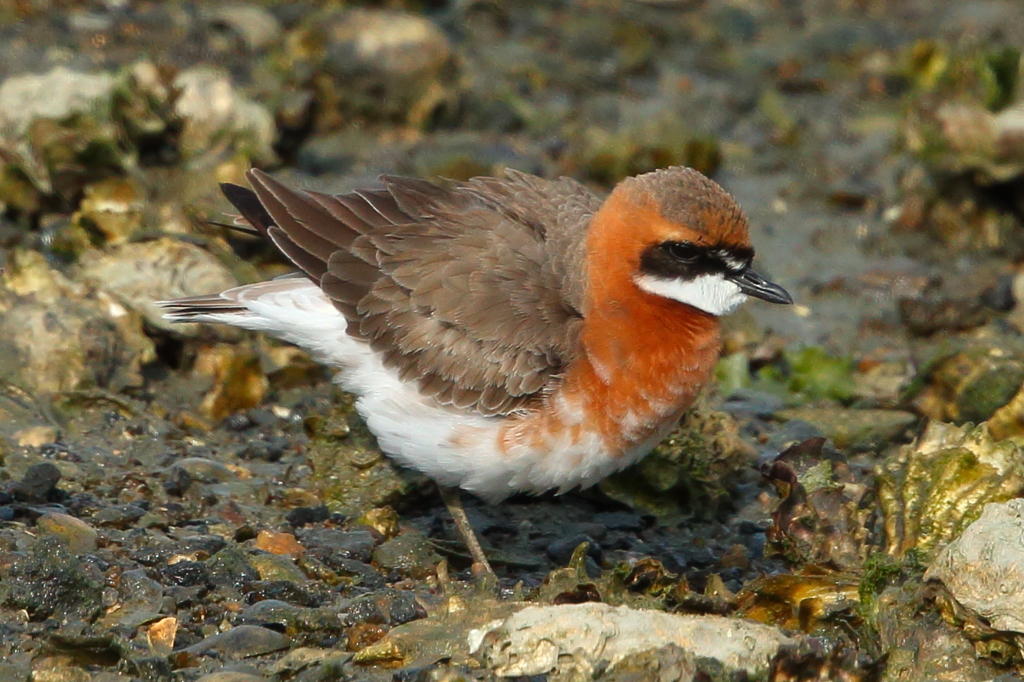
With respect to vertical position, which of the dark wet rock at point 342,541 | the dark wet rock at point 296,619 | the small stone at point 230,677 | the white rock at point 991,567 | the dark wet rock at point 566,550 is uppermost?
the white rock at point 991,567

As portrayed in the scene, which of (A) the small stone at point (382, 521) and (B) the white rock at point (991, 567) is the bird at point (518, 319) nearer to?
(A) the small stone at point (382, 521)

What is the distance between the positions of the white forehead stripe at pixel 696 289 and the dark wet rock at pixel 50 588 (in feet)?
10.2

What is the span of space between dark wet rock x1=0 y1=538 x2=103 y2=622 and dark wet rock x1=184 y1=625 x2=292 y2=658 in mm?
521

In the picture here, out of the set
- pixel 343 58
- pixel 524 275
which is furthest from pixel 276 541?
pixel 343 58

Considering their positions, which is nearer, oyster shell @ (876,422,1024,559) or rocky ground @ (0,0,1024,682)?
rocky ground @ (0,0,1024,682)

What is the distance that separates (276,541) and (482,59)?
314 inches

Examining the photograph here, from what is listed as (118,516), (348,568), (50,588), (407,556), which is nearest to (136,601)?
(50,588)

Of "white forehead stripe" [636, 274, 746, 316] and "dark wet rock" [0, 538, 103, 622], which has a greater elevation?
"white forehead stripe" [636, 274, 746, 316]

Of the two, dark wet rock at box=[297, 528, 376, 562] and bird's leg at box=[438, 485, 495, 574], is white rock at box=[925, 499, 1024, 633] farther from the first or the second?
dark wet rock at box=[297, 528, 376, 562]

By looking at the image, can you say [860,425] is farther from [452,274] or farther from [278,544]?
[278,544]

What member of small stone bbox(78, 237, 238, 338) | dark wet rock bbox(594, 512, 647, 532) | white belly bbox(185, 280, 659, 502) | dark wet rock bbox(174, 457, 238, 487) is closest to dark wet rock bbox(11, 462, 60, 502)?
dark wet rock bbox(174, 457, 238, 487)

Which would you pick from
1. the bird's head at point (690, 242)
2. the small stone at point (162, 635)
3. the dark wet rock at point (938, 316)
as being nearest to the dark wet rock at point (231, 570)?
the small stone at point (162, 635)

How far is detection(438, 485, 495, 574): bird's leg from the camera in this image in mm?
7227

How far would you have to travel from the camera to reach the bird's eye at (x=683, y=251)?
7.02 meters
